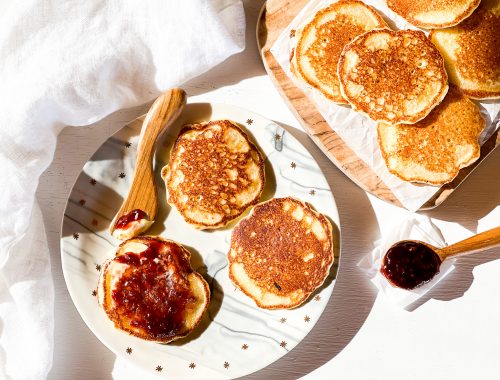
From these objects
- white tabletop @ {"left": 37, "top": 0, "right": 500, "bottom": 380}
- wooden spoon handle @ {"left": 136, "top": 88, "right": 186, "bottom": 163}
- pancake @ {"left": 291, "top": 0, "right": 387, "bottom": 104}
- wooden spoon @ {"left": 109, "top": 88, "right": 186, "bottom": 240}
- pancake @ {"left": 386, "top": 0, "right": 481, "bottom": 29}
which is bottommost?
white tabletop @ {"left": 37, "top": 0, "right": 500, "bottom": 380}

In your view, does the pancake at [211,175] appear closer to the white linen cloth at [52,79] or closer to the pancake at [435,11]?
the white linen cloth at [52,79]

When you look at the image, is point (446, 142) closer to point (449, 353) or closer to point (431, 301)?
point (431, 301)

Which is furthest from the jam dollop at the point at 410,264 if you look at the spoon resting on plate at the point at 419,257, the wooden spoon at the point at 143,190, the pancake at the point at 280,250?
the wooden spoon at the point at 143,190

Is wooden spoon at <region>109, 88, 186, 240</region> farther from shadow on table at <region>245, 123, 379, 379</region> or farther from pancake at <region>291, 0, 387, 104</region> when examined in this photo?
shadow on table at <region>245, 123, 379, 379</region>

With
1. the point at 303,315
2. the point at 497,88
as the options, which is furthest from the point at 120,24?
the point at 497,88

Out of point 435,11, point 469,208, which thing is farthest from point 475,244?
point 435,11

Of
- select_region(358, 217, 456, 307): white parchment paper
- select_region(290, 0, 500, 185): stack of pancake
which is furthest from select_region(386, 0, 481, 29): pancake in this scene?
select_region(358, 217, 456, 307): white parchment paper

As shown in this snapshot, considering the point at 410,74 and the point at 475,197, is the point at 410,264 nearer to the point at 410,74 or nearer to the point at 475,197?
the point at 475,197
